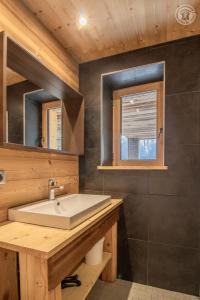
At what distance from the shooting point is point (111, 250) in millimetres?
1811

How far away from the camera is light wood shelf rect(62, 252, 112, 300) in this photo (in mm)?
1337

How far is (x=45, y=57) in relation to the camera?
5.18 ft

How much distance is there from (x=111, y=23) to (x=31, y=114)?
99cm

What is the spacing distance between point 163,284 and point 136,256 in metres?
0.32

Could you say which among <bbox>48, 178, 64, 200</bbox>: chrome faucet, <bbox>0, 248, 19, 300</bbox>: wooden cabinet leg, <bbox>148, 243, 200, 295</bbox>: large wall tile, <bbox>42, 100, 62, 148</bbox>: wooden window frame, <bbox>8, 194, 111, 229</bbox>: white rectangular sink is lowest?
<bbox>148, 243, 200, 295</bbox>: large wall tile

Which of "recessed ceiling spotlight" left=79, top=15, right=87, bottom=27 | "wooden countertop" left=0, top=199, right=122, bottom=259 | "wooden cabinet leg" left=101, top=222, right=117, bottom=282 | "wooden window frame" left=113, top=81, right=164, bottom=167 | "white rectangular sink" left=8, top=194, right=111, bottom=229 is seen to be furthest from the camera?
"wooden window frame" left=113, top=81, right=164, bottom=167

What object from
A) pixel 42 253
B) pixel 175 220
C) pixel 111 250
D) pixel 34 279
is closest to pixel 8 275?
pixel 34 279

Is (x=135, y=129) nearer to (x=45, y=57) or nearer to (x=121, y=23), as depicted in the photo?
(x=121, y=23)

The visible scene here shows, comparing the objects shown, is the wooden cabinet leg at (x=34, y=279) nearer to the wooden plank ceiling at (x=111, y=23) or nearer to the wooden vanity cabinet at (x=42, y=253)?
the wooden vanity cabinet at (x=42, y=253)

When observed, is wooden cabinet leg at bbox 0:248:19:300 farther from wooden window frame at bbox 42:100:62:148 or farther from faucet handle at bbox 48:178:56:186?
wooden window frame at bbox 42:100:62:148

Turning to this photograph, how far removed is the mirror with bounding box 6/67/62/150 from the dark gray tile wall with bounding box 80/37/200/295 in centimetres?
73

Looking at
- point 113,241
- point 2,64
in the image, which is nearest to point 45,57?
point 2,64

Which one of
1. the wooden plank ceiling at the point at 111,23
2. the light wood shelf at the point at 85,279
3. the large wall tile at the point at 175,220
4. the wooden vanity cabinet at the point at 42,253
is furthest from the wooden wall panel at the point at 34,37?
the light wood shelf at the point at 85,279

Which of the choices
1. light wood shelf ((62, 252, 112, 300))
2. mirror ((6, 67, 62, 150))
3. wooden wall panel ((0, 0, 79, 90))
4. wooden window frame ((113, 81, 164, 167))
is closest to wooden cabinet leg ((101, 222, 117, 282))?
light wood shelf ((62, 252, 112, 300))
